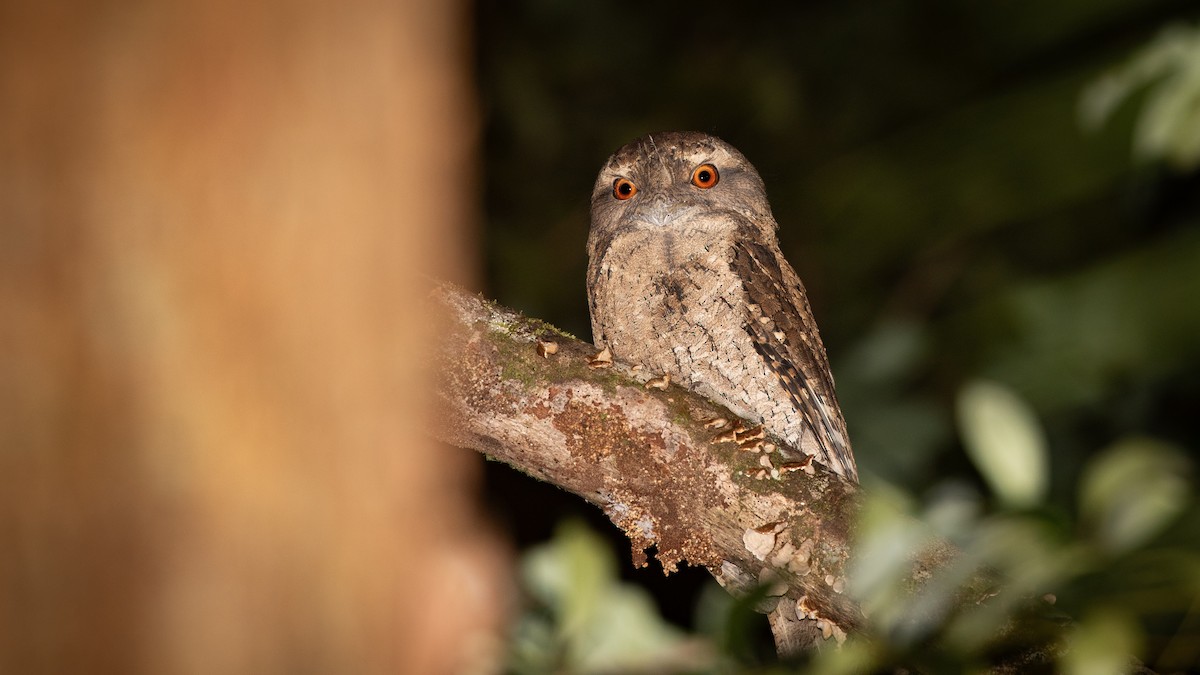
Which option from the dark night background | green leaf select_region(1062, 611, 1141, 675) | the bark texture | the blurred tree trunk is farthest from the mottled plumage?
the blurred tree trunk

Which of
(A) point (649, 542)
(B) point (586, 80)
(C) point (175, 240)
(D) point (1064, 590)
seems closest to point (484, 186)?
(B) point (586, 80)

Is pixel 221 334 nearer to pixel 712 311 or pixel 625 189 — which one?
Answer: pixel 712 311

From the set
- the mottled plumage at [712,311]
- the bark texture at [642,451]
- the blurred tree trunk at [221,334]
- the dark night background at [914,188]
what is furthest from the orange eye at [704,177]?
the blurred tree trunk at [221,334]

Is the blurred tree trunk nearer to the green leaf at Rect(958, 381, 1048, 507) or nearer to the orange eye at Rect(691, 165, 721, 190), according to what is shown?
the green leaf at Rect(958, 381, 1048, 507)

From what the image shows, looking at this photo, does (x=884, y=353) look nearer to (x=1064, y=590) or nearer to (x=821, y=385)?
(x=821, y=385)

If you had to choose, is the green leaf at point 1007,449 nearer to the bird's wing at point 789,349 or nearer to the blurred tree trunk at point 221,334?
the blurred tree trunk at point 221,334

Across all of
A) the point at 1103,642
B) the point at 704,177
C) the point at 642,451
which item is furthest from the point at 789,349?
the point at 1103,642
